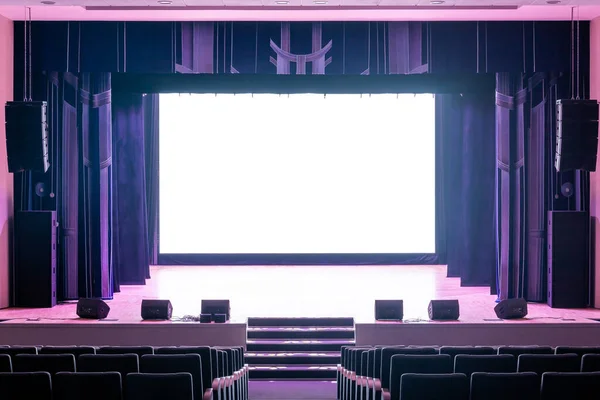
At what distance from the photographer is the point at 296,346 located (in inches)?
344

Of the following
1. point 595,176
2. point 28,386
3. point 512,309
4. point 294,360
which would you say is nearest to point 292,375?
point 294,360

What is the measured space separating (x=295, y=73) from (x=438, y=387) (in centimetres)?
692

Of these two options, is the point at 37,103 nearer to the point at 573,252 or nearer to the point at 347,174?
the point at 347,174

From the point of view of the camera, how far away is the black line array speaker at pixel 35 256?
34.1 feet

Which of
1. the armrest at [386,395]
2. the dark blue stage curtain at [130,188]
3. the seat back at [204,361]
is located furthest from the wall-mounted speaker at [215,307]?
the dark blue stage curtain at [130,188]

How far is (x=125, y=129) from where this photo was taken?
1283 cm

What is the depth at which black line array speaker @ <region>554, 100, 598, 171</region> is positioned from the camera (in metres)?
9.17

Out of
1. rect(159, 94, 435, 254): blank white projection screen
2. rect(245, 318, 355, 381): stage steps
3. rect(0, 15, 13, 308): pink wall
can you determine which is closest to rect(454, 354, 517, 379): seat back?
rect(245, 318, 355, 381): stage steps

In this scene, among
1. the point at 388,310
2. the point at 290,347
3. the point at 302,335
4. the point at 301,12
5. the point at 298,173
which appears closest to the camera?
the point at 388,310

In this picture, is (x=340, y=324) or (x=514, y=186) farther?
(x=514, y=186)

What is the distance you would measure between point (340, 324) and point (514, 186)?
3773 mm

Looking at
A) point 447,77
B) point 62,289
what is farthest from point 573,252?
point 62,289

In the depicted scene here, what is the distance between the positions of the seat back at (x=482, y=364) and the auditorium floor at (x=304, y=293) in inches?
129

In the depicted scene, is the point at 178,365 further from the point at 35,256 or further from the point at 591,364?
the point at 35,256
